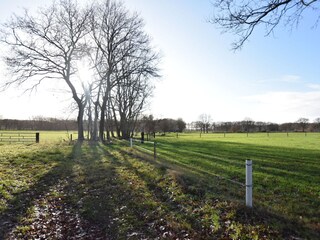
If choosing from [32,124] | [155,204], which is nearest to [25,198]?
[155,204]

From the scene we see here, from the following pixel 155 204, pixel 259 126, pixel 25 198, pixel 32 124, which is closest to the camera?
pixel 155 204

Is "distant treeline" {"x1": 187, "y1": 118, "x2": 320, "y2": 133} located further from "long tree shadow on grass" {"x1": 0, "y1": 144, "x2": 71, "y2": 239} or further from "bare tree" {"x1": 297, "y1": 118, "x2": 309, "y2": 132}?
"long tree shadow on grass" {"x1": 0, "y1": 144, "x2": 71, "y2": 239}

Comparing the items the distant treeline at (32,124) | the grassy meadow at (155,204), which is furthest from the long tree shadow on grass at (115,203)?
the distant treeline at (32,124)

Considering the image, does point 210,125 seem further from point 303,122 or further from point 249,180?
point 249,180

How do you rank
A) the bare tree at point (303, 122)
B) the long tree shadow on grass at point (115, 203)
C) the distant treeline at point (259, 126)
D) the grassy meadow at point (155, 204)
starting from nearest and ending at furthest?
the grassy meadow at point (155, 204) → the long tree shadow on grass at point (115, 203) → the distant treeline at point (259, 126) → the bare tree at point (303, 122)

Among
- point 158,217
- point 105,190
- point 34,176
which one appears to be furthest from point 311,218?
point 34,176

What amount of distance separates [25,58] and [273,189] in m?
26.0

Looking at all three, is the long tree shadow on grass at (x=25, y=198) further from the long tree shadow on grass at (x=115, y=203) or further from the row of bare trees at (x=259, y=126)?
the row of bare trees at (x=259, y=126)

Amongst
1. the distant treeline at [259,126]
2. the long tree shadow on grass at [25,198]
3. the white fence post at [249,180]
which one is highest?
the distant treeline at [259,126]

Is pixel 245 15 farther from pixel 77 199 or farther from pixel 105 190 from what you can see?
pixel 77 199

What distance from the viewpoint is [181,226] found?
20.1 ft

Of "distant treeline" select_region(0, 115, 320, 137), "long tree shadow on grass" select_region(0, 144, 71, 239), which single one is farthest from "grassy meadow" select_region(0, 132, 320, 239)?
"distant treeline" select_region(0, 115, 320, 137)

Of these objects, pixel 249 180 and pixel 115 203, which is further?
pixel 115 203

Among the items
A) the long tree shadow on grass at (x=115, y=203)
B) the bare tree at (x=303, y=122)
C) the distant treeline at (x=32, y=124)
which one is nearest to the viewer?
the long tree shadow on grass at (x=115, y=203)
